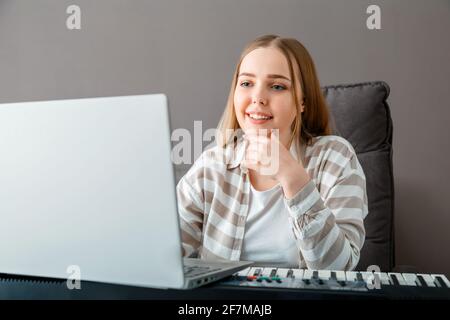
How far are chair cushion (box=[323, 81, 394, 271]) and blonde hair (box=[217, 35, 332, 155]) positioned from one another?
0.63 feet

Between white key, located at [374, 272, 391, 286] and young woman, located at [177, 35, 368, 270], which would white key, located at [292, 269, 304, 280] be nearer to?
white key, located at [374, 272, 391, 286]

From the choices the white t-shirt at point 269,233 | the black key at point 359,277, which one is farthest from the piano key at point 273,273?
the white t-shirt at point 269,233

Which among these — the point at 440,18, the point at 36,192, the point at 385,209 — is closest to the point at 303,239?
the point at 36,192

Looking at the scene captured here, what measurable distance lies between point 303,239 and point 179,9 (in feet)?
4.53

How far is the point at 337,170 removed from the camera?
4.20ft

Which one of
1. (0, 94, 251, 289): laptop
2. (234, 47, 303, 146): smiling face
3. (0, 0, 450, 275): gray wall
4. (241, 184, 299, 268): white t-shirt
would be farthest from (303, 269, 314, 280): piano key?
(0, 0, 450, 275): gray wall

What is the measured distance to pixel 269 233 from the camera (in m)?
1.30

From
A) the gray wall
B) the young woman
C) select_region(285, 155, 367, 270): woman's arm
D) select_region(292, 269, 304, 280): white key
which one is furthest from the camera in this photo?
the gray wall

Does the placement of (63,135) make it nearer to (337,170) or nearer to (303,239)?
(303,239)

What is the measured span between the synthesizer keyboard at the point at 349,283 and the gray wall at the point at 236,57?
4.17 ft

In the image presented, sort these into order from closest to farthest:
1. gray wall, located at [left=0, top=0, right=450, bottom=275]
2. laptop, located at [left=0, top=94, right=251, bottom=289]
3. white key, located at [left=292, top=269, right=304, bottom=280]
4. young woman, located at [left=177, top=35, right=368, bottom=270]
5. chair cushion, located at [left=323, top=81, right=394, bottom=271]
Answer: laptop, located at [left=0, top=94, right=251, bottom=289] → white key, located at [left=292, top=269, right=304, bottom=280] → young woman, located at [left=177, top=35, right=368, bottom=270] → chair cushion, located at [left=323, top=81, right=394, bottom=271] → gray wall, located at [left=0, top=0, right=450, bottom=275]

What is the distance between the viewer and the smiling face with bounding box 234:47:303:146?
4.30ft

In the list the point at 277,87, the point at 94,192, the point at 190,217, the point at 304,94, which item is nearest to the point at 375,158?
the point at 304,94
